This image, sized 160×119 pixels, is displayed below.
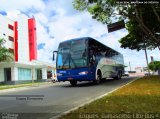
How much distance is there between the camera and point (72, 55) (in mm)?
22375

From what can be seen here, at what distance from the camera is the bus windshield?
877 inches

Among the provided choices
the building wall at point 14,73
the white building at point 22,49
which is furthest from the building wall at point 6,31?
the building wall at point 14,73

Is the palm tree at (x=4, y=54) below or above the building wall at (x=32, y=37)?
below

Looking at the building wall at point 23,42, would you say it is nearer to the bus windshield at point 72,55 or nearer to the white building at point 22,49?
the white building at point 22,49

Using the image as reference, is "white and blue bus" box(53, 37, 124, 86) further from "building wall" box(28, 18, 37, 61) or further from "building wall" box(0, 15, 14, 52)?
"building wall" box(28, 18, 37, 61)

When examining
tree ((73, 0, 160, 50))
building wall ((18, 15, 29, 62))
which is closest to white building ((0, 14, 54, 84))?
building wall ((18, 15, 29, 62))

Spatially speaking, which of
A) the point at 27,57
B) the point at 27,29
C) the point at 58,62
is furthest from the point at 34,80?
the point at 58,62

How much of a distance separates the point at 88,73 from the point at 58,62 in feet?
8.36

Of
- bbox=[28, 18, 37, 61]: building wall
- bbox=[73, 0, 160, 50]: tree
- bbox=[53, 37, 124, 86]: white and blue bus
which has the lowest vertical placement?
bbox=[53, 37, 124, 86]: white and blue bus

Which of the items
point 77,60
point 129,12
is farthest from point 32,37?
point 129,12

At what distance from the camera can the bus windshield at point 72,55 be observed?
22281 millimetres

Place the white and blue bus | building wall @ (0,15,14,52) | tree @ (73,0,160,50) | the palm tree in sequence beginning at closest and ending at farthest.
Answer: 1. tree @ (73,0,160,50)
2. the white and blue bus
3. the palm tree
4. building wall @ (0,15,14,52)

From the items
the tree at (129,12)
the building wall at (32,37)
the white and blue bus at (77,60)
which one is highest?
the building wall at (32,37)

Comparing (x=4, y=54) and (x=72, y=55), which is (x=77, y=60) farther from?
(x=4, y=54)
